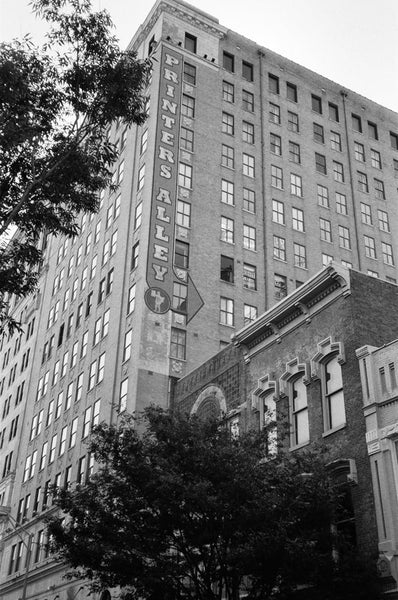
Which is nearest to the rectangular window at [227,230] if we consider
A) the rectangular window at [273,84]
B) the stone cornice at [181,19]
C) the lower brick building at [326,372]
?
the rectangular window at [273,84]

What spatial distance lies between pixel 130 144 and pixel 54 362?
1735 centimetres

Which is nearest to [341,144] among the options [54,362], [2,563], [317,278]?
[54,362]

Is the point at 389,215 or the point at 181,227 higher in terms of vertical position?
the point at 389,215

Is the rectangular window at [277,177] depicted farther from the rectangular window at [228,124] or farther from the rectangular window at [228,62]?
the rectangular window at [228,62]

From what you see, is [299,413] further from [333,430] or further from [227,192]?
[227,192]

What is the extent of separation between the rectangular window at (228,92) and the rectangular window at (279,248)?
11.9m

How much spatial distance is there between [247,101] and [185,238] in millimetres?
15932

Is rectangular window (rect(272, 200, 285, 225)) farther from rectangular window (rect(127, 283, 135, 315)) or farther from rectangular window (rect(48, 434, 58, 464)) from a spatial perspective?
rectangular window (rect(48, 434, 58, 464))

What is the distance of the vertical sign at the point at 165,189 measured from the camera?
4312cm

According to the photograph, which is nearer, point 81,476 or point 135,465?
point 135,465

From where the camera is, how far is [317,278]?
24.6m

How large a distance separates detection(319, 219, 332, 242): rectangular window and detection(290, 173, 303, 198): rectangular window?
2.62 meters

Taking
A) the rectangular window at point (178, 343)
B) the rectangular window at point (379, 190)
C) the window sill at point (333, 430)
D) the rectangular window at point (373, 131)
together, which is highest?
the rectangular window at point (373, 131)

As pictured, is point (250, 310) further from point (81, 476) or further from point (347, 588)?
point (347, 588)
